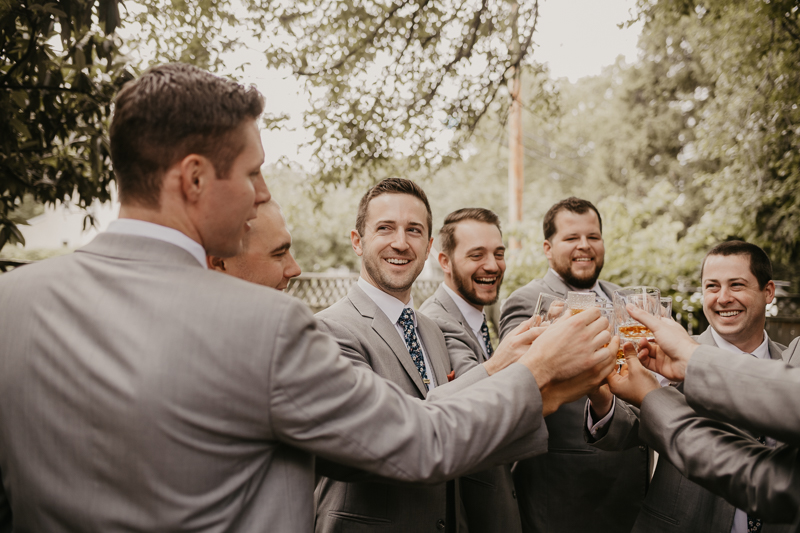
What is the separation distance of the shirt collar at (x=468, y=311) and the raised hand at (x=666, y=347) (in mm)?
1738

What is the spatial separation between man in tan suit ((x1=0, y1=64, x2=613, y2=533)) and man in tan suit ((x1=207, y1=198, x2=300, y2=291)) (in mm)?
919

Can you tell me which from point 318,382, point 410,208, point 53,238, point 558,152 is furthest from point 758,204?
point 53,238

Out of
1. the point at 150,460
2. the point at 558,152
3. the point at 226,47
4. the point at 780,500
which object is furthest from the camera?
the point at 558,152

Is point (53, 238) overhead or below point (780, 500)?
below

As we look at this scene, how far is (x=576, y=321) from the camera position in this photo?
1.71 m

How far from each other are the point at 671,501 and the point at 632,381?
815 mm

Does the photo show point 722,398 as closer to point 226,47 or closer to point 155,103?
point 155,103

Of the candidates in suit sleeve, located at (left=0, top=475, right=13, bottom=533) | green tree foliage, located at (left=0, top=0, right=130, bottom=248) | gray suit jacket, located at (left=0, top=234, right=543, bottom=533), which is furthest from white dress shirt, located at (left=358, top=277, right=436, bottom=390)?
green tree foliage, located at (left=0, top=0, right=130, bottom=248)

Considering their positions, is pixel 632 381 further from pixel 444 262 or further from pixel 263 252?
pixel 444 262

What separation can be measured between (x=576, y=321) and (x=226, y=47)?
17.4 ft

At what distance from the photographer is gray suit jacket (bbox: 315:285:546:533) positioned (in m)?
2.08

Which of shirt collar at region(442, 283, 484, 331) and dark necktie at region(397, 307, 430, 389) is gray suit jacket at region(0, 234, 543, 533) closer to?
dark necktie at region(397, 307, 430, 389)

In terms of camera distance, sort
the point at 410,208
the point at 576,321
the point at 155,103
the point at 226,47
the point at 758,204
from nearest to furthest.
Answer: the point at 155,103 → the point at 576,321 → the point at 410,208 → the point at 226,47 → the point at 758,204

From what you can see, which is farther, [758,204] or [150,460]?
[758,204]
